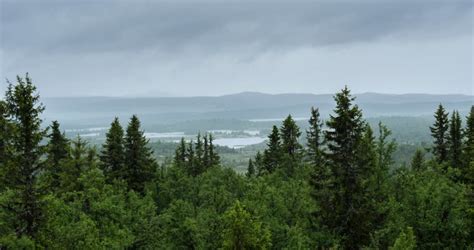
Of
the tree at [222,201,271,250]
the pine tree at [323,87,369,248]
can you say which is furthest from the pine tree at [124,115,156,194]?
the pine tree at [323,87,369,248]

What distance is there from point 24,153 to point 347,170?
2049 cm

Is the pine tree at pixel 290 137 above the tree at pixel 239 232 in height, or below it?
above

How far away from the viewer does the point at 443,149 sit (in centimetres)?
6238

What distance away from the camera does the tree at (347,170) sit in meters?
31.8

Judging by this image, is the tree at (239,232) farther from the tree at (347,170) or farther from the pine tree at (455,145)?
the pine tree at (455,145)

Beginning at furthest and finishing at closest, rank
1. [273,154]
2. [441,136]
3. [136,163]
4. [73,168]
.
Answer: [273,154] → [441,136] → [136,163] → [73,168]

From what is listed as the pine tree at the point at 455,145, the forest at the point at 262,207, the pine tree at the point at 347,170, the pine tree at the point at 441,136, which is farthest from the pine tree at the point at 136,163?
the pine tree at the point at 455,145

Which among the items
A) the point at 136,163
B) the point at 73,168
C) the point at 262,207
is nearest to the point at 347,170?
the point at 262,207

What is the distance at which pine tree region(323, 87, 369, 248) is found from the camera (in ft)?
Answer: 104

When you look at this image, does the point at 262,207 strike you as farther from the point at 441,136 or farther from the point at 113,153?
the point at 441,136

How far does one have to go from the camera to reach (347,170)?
3189 cm

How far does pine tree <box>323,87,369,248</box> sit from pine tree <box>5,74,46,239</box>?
18.7 m

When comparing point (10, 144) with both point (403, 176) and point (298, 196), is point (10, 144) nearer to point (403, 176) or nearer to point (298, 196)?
point (298, 196)

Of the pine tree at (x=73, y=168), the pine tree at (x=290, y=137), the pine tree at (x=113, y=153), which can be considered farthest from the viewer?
the pine tree at (x=290, y=137)
